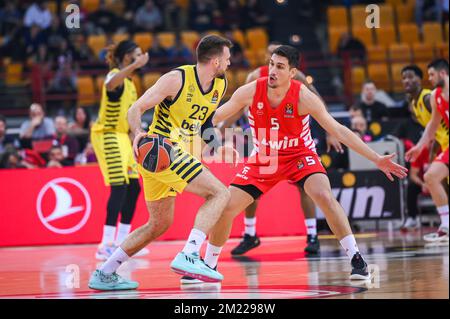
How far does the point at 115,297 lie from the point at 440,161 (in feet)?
20.3

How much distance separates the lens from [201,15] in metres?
20.9

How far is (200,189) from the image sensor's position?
7.34 meters

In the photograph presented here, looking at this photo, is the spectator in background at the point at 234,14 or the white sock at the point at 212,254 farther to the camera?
the spectator in background at the point at 234,14

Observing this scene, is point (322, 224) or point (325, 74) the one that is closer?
point (322, 224)

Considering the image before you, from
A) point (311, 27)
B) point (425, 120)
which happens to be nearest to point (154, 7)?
point (311, 27)

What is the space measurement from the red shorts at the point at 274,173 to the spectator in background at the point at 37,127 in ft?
26.7

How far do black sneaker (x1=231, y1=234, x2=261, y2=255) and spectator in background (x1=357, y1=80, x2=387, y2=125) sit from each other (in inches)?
201

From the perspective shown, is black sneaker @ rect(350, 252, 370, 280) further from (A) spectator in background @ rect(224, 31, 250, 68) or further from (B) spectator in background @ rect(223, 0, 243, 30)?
(B) spectator in background @ rect(223, 0, 243, 30)

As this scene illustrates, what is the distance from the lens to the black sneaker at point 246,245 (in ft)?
36.0

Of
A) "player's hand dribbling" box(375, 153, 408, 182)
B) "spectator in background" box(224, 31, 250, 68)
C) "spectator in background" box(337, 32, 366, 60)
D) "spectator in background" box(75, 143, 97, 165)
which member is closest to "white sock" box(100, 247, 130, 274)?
"player's hand dribbling" box(375, 153, 408, 182)

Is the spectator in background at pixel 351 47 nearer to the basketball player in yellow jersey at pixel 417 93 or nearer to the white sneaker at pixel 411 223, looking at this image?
the white sneaker at pixel 411 223

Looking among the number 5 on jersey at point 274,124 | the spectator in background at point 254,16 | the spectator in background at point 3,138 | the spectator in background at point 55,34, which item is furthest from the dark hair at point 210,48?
the spectator in background at point 254,16
